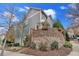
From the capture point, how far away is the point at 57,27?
1.88 m

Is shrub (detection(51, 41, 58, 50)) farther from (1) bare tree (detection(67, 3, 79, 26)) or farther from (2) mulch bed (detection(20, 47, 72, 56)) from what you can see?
(1) bare tree (detection(67, 3, 79, 26))

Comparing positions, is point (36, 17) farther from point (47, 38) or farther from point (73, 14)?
point (73, 14)

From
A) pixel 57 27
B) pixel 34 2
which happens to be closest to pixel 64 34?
pixel 57 27

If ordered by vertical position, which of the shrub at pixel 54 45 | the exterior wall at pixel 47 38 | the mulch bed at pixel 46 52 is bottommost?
the mulch bed at pixel 46 52

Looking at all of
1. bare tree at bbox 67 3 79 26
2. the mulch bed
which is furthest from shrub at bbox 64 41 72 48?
bare tree at bbox 67 3 79 26

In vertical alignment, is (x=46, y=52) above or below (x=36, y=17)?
below

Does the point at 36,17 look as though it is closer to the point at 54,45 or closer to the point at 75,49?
the point at 54,45

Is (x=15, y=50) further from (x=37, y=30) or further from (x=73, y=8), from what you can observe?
(x=73, y=8)

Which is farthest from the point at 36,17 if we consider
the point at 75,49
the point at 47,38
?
the point at 75,49

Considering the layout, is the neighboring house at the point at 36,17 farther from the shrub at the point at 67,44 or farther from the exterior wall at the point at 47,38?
the shrub at the point at 67,44

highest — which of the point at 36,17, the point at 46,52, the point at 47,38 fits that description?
the point at 36,17

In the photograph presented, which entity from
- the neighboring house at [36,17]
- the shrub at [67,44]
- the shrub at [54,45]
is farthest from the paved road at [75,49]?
the neighboring house at [36,17]

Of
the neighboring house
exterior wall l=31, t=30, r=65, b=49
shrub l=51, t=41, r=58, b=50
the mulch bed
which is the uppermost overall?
the neighboring house

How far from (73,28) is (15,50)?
1.73 feet
